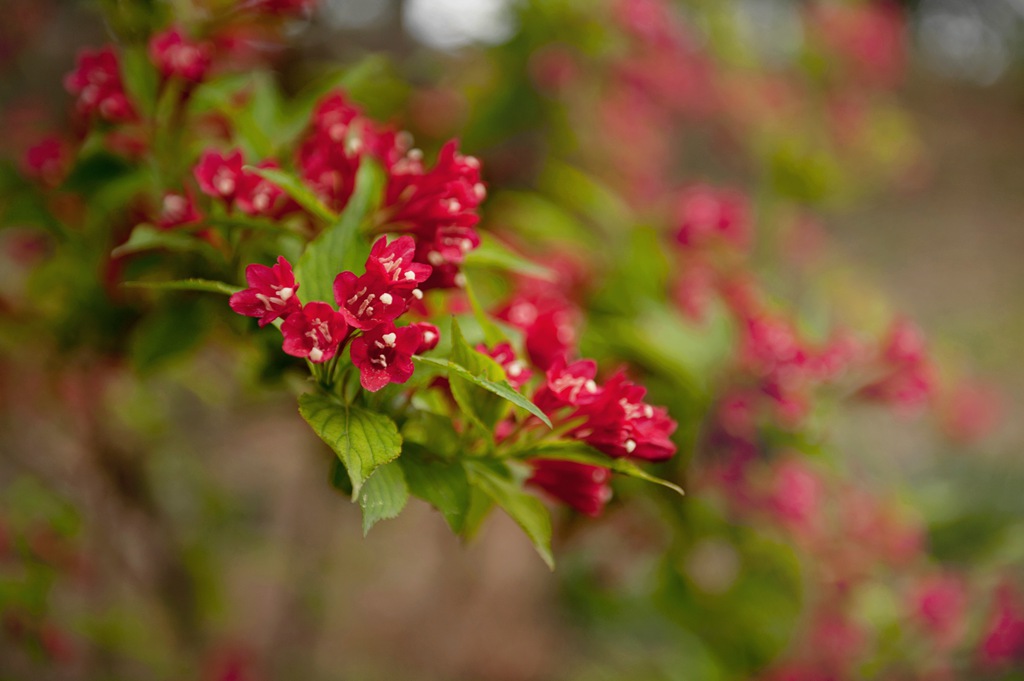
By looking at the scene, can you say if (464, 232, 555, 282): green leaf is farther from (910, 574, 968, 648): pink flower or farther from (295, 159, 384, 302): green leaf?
(910, 574, 968, 648): pink flower

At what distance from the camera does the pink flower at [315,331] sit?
52 centimetres

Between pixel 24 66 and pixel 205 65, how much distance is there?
1.62m

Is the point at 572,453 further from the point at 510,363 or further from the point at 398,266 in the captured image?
the point at 398,266

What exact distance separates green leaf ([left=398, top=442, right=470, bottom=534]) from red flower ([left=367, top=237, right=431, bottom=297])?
118 millimetres

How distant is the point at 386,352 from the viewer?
532 millimetres

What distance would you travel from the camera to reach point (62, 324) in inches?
38.1

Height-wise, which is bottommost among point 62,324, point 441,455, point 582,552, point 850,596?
point 582,552

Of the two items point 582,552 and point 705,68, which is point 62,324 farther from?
point 705,68

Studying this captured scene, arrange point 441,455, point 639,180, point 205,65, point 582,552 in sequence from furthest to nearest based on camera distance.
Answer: point 639,180 → point 582,552 → point 205,65 → point 441,455

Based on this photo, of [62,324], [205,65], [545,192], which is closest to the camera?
[205,65]

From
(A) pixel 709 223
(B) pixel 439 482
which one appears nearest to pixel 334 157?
(B) pixel 439 482

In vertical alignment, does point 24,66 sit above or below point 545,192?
below

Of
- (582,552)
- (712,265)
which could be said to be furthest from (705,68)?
(582,552)

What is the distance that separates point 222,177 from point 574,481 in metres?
0.36
